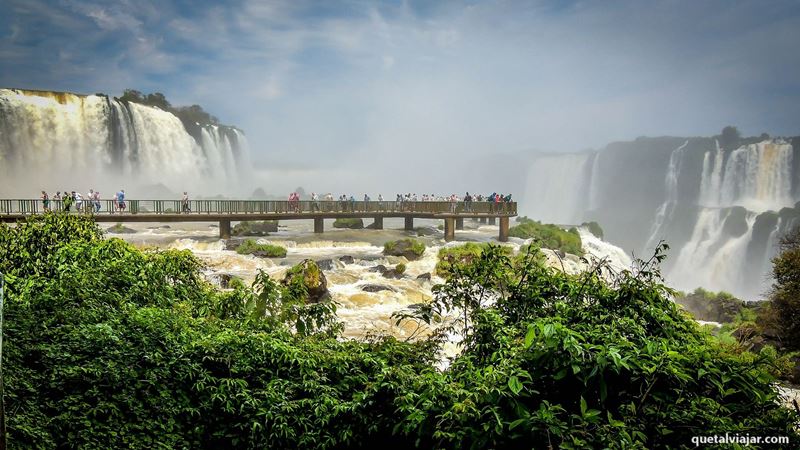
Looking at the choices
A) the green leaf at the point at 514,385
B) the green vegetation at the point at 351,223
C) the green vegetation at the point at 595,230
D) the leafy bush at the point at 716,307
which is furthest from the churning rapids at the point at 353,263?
the green vegetation at the point at 595,230

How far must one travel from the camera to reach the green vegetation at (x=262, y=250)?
78.3 ft

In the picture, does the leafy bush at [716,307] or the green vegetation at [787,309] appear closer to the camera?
the green vegetation at [787,309]

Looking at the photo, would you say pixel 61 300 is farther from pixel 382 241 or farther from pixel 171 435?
pixel 382 241

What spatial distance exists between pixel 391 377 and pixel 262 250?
20424mm

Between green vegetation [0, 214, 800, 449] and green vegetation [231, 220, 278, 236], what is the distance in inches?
987

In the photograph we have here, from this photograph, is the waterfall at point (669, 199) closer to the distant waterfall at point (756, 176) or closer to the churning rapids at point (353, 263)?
the distant waterfall at point (756, 176)

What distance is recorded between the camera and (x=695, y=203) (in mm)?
56375

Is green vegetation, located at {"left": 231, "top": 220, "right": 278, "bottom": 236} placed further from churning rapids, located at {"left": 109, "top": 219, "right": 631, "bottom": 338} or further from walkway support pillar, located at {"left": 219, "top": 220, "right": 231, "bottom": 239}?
walkway support pillar, located at {"left": 219, "top": 220, "right": 231, "bottom": 239}

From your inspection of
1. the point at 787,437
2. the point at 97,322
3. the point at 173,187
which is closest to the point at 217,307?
the point at 97,322

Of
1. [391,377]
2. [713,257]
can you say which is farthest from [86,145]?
[713,257]

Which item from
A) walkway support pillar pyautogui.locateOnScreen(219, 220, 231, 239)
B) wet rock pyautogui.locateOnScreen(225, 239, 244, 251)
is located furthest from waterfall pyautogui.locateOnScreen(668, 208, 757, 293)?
walkway support pillar pyautogui.locateOnScreen(219, 220, 231, 239)

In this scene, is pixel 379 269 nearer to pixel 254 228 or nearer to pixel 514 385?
pixel 254 228

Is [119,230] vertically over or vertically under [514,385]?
under

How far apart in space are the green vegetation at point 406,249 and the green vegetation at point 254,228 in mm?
11416
